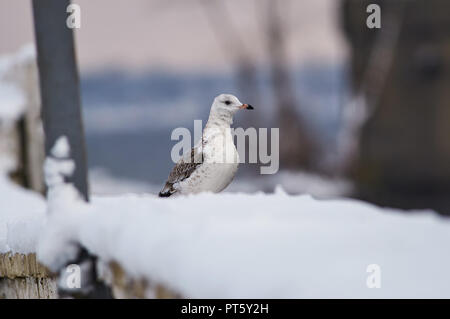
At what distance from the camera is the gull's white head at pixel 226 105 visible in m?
2.47

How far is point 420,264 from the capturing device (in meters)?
1.81

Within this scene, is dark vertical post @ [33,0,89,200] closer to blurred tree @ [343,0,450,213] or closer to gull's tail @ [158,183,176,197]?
gull's tail @ [158,183,176,197]

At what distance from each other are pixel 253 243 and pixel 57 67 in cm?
95

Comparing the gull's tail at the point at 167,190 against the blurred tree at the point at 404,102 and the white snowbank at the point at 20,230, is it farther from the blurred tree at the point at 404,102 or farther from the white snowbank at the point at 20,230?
the blurred tree at the point at 404,102

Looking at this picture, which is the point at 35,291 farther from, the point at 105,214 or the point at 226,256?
the point at 226,256

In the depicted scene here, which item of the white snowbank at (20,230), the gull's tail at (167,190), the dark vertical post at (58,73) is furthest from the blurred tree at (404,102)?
Answer: the dark vertical post at (58,73)

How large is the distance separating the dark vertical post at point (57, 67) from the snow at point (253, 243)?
16 cm

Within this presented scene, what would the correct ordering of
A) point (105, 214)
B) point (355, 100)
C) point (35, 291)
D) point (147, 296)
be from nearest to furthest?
point (147, 296)
point (105, 214)
point (35, 291)
point (355, 100)

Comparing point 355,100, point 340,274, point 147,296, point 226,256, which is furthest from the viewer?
point 355,100

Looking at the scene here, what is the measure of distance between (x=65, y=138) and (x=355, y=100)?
11.1m

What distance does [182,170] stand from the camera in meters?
2.58

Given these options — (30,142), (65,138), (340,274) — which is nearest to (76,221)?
(65,138)

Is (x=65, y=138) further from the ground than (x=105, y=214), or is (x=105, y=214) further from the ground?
(x=65, y=138)

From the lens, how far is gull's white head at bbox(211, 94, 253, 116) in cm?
247
